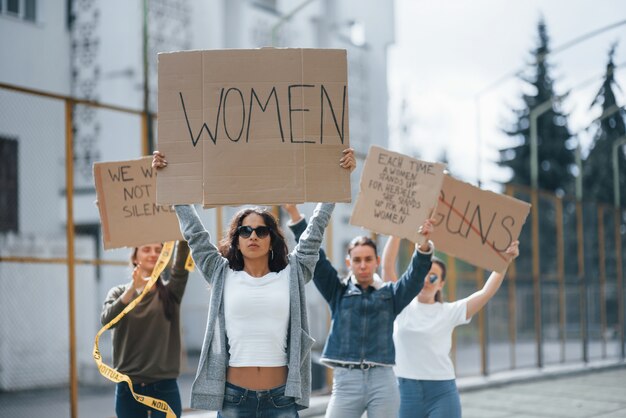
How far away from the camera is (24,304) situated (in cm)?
1464

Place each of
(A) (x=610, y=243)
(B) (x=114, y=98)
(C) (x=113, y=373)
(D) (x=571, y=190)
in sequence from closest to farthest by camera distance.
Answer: (C) (x=113, y=373) → (B) (x=114, y=98) → (A) (x=610, y=243) → (D) (x=571, y=190)

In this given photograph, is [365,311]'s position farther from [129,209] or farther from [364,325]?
[129,209]

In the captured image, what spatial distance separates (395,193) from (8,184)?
10.5m

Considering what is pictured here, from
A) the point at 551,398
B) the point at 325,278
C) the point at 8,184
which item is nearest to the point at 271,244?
the point at 325,278

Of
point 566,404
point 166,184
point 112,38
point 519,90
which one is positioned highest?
point 519,90

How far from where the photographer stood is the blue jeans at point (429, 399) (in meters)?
6.07

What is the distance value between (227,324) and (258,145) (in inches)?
36.4

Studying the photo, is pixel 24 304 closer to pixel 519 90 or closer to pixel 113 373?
pixel 113 373

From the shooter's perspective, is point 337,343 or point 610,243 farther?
point 610,243

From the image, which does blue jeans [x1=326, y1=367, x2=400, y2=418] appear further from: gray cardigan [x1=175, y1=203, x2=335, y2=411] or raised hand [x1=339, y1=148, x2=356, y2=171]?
raised hand [x1=339, y1=148, x2=356, y2=171]

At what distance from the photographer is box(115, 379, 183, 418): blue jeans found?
5.59 m

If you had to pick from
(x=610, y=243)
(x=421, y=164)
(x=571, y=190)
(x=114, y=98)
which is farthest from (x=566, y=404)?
(x=571, y=190)

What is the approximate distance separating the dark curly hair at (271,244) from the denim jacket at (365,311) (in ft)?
3.64

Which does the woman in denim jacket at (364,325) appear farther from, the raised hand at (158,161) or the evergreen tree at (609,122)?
the evergreen tree at (609,122)
